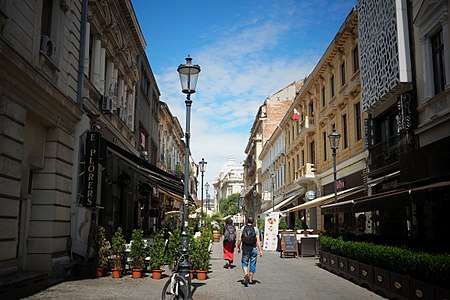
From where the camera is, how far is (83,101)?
13.6 m

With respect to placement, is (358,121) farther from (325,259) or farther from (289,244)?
(325,259)

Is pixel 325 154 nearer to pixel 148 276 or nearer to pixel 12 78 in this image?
pixel 148 276

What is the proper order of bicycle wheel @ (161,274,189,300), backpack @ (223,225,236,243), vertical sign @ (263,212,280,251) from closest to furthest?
bicycle wheel @ (161,274,189,300)
backpack @ (223,225,236,243)
vertical sign @ (263,212,280,251)

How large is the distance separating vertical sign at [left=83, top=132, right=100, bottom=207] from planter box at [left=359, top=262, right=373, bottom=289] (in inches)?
296

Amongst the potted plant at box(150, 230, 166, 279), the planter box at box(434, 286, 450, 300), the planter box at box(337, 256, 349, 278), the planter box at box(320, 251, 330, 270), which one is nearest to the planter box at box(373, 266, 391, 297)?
the planter box at box(434, 286, 450, 300)

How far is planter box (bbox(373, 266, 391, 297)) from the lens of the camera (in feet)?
32.3

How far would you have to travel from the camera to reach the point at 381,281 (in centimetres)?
1025

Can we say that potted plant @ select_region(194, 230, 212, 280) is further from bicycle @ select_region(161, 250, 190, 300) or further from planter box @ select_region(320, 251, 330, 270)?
planter box @ select_region(320, 251, 330, 270)

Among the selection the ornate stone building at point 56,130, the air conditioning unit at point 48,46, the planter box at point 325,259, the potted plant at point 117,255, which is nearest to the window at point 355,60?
the planter box at point 325,259

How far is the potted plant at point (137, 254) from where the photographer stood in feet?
40.7

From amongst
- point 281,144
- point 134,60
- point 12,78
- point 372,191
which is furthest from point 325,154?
point 12,78

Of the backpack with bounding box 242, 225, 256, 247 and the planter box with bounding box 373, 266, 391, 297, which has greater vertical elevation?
the backpack with bounding box 242, 225, 256, 247

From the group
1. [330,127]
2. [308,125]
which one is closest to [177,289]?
[330,127]

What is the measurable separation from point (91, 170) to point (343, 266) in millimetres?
7915
